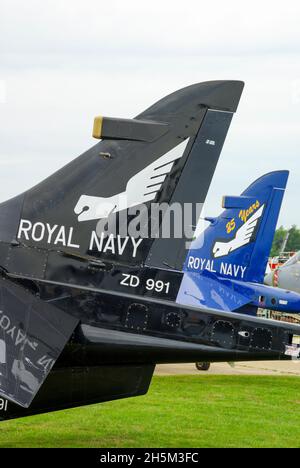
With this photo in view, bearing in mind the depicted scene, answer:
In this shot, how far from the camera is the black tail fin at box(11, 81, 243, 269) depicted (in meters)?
8.75

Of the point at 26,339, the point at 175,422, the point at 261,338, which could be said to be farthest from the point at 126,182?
the point at 175,422

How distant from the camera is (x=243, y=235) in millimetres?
19344

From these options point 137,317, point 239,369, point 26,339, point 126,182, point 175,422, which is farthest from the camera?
point 239,369

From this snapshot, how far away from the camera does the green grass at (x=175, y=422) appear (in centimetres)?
1022

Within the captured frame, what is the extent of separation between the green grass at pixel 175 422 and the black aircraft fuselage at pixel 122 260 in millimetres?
1521

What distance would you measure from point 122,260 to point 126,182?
32.5 inches

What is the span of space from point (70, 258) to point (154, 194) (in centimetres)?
111

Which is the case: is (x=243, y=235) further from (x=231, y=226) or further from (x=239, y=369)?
(x=239, y=369)

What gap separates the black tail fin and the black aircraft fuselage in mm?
11

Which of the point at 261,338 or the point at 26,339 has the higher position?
the point at 261,338

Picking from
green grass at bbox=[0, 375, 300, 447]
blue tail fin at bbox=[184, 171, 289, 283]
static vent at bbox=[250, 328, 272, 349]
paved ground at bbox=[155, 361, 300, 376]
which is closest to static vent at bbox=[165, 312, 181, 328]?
static vent at bbox=[250, 328, 272, 349]

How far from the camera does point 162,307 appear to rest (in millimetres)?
8625
